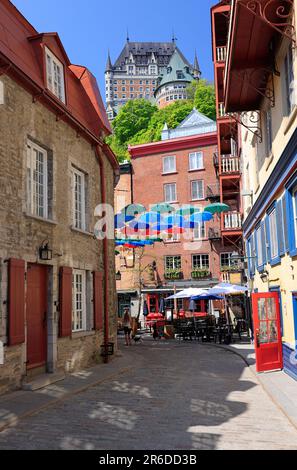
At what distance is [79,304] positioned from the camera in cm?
1269

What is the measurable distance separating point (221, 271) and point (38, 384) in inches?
885

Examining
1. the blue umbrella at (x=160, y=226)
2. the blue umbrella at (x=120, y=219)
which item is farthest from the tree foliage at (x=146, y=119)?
the blue umbrella at (x=120, y=219)

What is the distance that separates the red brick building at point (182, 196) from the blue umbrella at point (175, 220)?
9.18 meters

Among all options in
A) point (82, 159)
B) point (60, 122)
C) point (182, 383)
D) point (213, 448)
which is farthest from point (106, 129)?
point (213, 448)

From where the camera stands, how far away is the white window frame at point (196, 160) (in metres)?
35.4

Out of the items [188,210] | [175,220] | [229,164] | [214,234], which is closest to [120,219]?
[175,220]

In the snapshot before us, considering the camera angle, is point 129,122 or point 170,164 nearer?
point 170,164

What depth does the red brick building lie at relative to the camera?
32844mm

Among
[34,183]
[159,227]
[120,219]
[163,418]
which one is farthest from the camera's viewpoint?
[159,227]

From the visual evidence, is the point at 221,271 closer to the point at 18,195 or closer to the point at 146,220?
the point at 146,220

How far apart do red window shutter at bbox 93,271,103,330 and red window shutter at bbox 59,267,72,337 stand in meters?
1.64

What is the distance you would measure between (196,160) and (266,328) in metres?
25.4

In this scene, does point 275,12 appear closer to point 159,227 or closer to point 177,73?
point 159,227

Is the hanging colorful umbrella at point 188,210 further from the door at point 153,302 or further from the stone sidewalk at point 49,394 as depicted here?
the door at point 153,302
